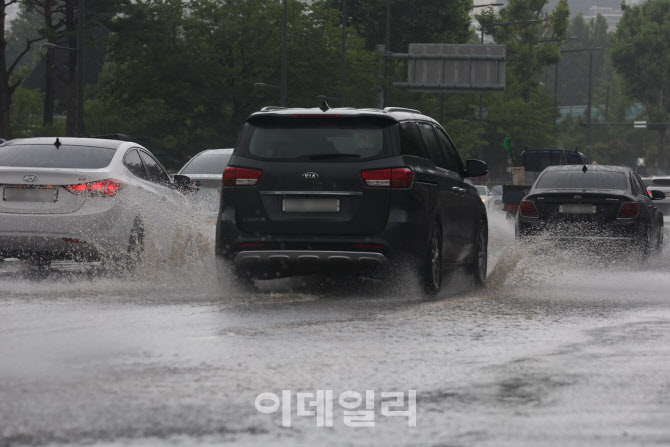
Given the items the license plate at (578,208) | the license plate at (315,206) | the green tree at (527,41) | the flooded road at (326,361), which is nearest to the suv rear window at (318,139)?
the license plate at (315,206)

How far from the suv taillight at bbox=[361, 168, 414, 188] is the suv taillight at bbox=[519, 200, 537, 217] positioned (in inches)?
286

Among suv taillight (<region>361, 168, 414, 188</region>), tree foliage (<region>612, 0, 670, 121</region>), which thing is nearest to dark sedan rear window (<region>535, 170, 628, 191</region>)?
suv taillight (<region>361, 168, 414, 188</region>)

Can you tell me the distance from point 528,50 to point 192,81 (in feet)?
139

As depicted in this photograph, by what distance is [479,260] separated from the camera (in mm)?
14055

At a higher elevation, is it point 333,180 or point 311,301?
point 333,180

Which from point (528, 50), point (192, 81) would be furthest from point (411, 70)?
point (528, 50)

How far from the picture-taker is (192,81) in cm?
6031

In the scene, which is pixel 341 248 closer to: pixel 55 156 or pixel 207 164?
pixel 55 156

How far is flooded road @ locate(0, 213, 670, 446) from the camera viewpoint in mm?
5816

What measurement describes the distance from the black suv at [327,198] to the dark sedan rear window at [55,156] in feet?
10.4

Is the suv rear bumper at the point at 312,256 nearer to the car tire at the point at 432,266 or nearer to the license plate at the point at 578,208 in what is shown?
the car tire at the point at 432,266

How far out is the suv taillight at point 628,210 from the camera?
1798 centimetres

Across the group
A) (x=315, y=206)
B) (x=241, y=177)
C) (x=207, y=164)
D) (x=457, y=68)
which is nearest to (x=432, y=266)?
(x=315, y=206)

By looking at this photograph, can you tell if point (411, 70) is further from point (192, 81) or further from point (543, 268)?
point (543, 268)
